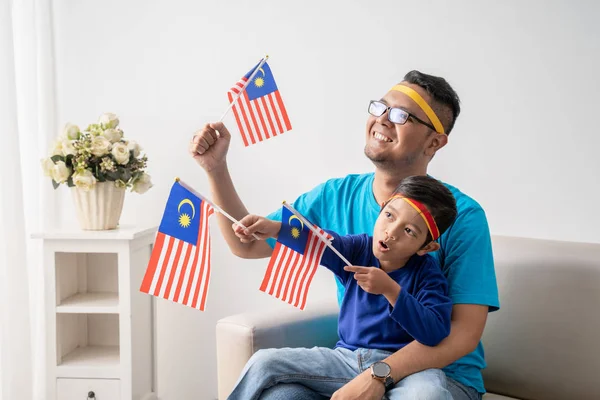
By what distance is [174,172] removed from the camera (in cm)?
308

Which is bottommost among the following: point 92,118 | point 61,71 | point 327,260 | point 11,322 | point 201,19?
point 11,322

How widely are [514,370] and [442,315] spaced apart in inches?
22.3

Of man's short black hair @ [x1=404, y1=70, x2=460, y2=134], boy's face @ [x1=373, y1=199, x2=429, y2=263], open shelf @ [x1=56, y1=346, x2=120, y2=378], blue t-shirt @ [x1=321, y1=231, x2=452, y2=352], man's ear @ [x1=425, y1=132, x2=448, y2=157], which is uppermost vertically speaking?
man's short black hair @ [x1=404, y1=70, x2=460, y2=134]

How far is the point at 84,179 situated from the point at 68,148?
0.14 meters

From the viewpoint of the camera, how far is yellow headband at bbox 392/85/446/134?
6.49 feet

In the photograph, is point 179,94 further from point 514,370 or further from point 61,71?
point 514,370

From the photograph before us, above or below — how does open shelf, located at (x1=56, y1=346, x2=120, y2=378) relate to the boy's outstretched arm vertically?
below

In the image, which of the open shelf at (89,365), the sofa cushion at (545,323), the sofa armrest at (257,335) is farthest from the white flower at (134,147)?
the sofa cushion at (545,323)

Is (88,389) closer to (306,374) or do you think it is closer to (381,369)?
(306,374)

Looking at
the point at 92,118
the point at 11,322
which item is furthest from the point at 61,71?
the point at 11,322

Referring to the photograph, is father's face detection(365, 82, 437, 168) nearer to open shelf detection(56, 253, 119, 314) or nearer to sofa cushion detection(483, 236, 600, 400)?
sofa cushion detection(483, 236, 600, 400)

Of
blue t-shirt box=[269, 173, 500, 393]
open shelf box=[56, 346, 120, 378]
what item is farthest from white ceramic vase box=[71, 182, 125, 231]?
blue t-shirt box=[269, 173, 500, 393]

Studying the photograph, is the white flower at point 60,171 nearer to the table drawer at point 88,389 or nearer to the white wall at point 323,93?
the white wall at point 323,93

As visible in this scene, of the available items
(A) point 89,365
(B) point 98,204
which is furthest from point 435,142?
(A) point 89,365
